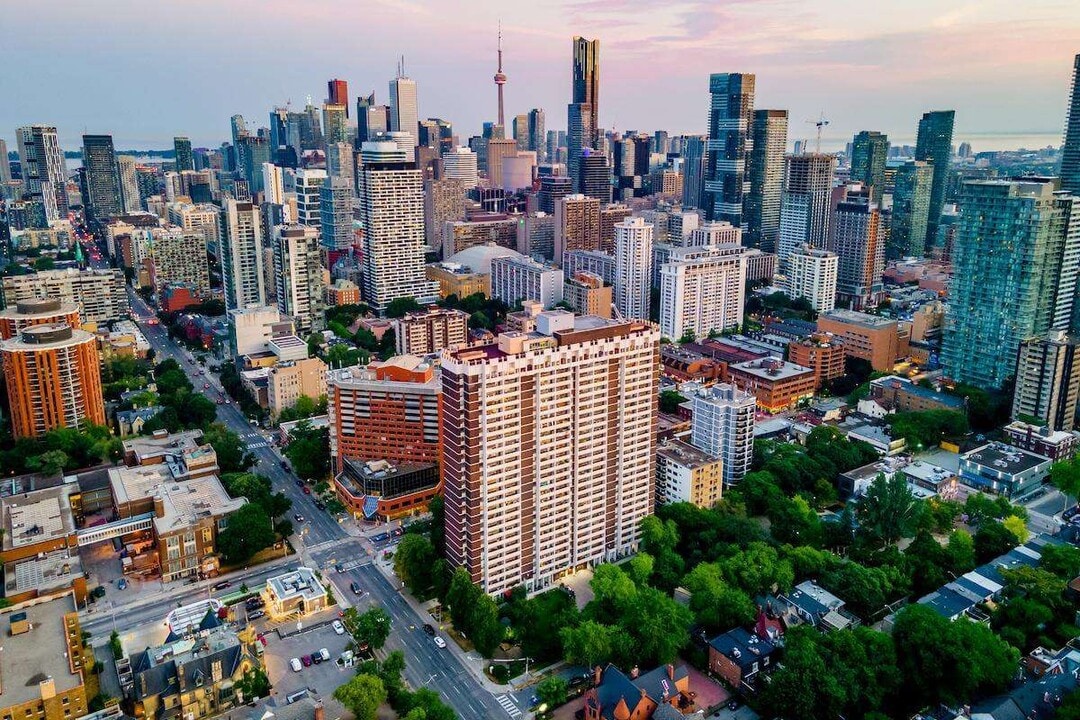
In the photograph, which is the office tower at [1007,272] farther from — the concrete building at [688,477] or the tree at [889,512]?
the concrete building at [688,477]

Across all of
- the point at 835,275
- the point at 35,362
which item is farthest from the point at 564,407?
the point at 835,275

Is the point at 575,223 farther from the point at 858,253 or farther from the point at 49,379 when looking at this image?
the point at 49,379

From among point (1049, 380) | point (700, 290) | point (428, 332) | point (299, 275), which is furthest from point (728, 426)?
point (299, 275)

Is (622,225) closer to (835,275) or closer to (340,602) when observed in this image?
(835,275)

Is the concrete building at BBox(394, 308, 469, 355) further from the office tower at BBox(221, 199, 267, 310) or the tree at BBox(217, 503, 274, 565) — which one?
the tree at BBox(217, 503, 274, 565)

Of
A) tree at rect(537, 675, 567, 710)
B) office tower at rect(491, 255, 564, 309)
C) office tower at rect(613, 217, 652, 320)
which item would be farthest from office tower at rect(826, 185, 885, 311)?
tree at rect(537, 675, 567, 710)
